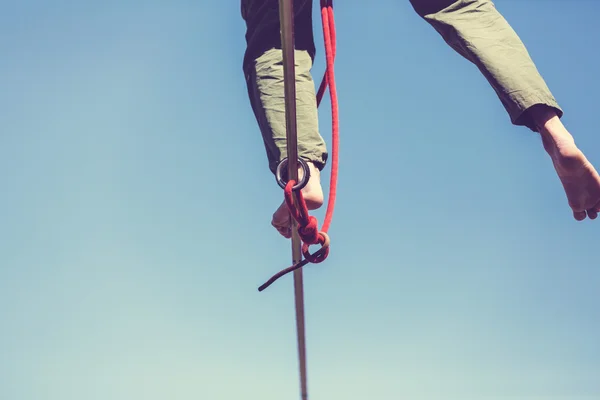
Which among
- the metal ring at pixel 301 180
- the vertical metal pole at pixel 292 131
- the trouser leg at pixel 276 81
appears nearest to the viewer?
the vertical metal pole at pixel 292 131

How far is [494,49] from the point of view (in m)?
1.91

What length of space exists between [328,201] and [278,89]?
0.37 meters

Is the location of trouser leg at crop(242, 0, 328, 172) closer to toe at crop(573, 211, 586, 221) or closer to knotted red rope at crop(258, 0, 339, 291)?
knotted red rope at crop(258, 0, 339, 291)

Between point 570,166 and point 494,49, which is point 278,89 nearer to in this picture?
point 494,49

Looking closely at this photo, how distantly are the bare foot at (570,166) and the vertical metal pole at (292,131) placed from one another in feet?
2.29

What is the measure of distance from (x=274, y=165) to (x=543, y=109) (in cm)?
74

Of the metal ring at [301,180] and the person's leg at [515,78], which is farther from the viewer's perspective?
the person's leg at [515,78]

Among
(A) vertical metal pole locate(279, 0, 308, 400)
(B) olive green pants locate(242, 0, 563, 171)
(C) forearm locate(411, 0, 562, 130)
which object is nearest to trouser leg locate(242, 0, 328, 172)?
(B) olive green pants locate(242, 0, 563, 171)

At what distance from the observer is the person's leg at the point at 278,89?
186cm

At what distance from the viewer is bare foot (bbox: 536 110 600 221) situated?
178 centimetres

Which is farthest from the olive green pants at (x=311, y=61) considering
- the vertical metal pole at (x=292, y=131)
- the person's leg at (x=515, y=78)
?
the vertical metal pole at (x=292, y=131)

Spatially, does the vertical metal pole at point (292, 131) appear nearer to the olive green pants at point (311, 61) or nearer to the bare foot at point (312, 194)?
the bare foot at point (312, 194)

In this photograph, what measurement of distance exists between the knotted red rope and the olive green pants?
3.1 inches

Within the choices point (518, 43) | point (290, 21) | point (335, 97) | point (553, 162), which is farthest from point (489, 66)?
point (290, 21)
